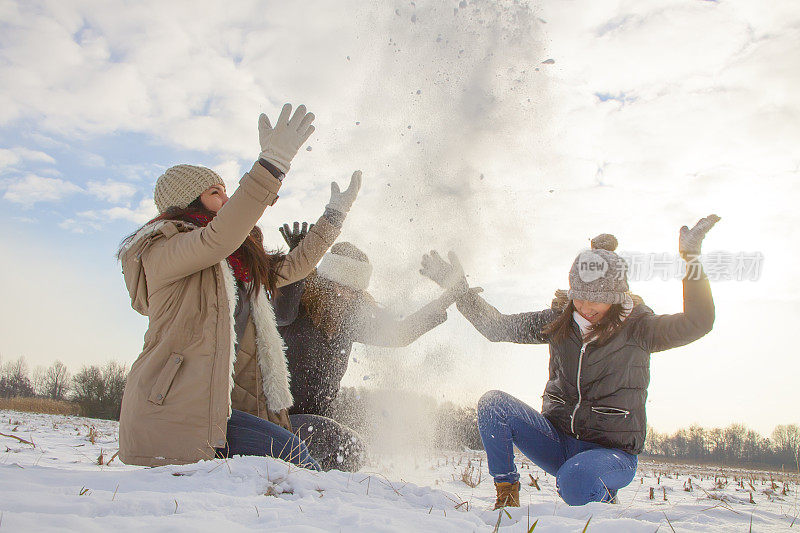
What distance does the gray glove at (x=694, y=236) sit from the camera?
10.7 ft

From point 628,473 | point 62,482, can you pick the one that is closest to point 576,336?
point 628,473

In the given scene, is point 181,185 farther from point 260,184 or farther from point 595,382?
point 595,382

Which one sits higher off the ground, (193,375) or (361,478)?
(193,375)

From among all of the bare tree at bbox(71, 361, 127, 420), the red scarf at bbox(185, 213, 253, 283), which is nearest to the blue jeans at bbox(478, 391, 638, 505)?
the red scarf at bbox(185, 213, 253, 283)

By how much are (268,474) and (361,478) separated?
556 mm

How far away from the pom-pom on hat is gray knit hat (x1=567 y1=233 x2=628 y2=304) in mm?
1871

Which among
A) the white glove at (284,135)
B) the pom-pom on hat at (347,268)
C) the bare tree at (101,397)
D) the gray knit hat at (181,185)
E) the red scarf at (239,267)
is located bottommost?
the bare tree at (101,397)

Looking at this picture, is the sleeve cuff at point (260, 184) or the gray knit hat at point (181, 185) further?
the gray knit hat at point (181, 185)

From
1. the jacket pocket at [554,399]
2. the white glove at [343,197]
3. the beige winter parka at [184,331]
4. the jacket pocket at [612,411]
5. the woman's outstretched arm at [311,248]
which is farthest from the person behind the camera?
the white glove at [343,197]

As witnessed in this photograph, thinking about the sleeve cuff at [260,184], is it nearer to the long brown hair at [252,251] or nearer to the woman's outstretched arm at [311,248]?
the long brown hair at [252,251]

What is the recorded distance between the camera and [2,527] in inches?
48.8

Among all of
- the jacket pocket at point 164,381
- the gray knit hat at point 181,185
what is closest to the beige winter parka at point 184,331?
the jacket pocket at point 164,381

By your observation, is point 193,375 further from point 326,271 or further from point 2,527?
point 326,271

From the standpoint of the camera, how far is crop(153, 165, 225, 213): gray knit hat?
10.7 ft
